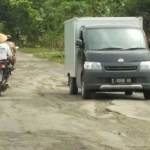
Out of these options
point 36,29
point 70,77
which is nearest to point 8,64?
point 70,77

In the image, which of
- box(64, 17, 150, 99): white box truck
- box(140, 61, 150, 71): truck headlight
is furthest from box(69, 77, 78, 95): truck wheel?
box(140, 61, 150, 71): truck headlight

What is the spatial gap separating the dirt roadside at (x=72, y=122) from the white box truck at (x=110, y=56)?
44 cm

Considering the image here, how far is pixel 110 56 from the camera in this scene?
16.9m

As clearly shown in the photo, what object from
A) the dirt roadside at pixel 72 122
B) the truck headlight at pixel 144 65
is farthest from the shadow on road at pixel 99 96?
the truck headlight at pixel 144 65

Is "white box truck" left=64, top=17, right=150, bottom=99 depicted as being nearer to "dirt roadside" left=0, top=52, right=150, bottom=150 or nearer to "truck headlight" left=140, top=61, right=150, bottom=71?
"truck headlight" left=140, top=61, right=150, bottom=71

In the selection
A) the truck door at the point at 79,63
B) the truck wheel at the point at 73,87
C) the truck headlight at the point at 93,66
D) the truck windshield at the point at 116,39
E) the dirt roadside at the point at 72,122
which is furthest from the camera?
the truck wheel at the point at 73,87

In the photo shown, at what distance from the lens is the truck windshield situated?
17547 mm

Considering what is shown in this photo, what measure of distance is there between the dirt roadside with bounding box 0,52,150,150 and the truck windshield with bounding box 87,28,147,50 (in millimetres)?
1377

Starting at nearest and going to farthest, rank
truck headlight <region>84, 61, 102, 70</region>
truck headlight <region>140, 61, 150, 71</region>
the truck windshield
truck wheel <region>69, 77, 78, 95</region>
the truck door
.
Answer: truck headlight <region>84, 61, 102, 70</region>
truck headlight <region>140, 61, 150, 71</region>
the truck windshield
the truck door
truck wheel <region>69, 77, 78, 95</region>

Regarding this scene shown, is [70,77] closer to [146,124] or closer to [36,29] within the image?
[146,124]

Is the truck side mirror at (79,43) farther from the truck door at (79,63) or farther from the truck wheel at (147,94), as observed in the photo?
the truck wheel at (147,94)

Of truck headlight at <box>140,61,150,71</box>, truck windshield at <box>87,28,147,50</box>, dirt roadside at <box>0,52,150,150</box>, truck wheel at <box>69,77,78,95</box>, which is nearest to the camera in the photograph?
dirt roadside at <box>0,52,150,150</box>

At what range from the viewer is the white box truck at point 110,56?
1684cm

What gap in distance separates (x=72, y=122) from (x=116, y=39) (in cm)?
584
